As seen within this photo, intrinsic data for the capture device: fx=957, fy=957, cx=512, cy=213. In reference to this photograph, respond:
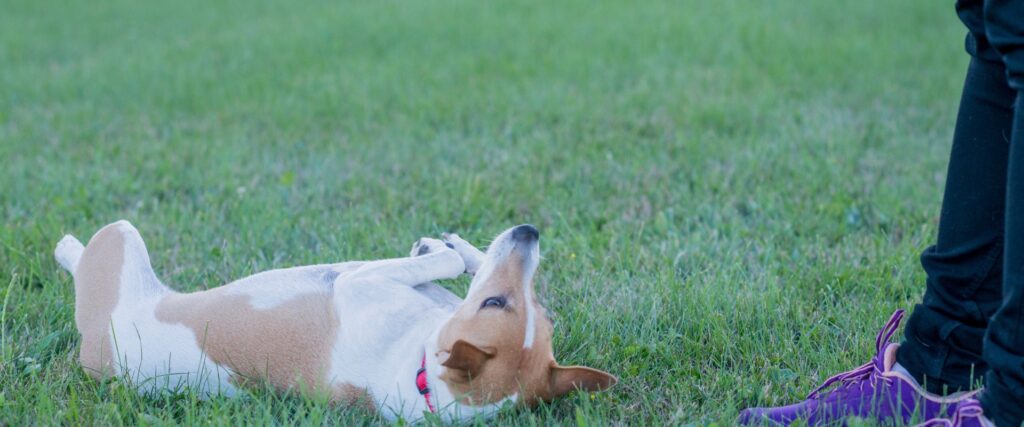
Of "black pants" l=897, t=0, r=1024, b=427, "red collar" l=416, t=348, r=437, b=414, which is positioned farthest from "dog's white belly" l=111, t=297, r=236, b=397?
"black pants" l=897, t=0, r=1024, b=427

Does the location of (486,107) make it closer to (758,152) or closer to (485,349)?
(758,152)

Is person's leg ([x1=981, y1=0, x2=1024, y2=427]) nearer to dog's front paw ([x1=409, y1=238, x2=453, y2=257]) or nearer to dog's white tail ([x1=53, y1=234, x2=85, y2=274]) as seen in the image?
dog's front paw ([x1=409, y1=238, x2=453, y2=257])

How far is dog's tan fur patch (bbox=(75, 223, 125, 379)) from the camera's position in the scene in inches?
131

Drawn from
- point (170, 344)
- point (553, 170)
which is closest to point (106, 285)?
point (170, 344)

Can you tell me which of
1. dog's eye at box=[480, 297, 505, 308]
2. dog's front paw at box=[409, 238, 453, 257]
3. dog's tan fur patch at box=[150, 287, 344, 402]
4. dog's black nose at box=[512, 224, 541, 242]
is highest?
dog's black nose at box=[512, 224, 541, 242]

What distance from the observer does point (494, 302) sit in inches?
122

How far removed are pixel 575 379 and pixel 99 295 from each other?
5.93 ft

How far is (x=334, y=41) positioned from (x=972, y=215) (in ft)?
25.8

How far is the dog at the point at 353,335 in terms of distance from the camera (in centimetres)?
298

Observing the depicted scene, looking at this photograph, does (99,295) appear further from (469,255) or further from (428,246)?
(469,255)

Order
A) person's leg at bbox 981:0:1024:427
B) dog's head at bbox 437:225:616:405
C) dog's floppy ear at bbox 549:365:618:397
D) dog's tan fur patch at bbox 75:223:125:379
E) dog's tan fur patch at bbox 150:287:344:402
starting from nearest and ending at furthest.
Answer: person's leg at bbox 981:0:1024:427, dog's head at bbox 437:225:616:405, dog's floppy ear at bbox 549:365:618:397, dog's tan fur patch at bbox 150:287:344:402, dog's tan fur patch at bbox 75:223:125:379

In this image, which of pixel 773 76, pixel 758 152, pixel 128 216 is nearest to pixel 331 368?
pixel 128 216

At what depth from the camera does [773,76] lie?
26.6 ft

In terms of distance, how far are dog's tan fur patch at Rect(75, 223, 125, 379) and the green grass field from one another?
0.29 feet
